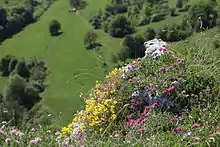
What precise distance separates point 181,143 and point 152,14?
97101 mm

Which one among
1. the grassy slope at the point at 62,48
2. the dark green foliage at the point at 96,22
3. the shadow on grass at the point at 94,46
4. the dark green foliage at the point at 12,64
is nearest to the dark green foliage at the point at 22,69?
the dark green foliage at the point at 12,64

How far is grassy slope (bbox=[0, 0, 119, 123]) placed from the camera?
65.5 metres

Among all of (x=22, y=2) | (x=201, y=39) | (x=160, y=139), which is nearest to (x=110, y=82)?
(x=201, y=39)

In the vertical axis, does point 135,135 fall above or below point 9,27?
above

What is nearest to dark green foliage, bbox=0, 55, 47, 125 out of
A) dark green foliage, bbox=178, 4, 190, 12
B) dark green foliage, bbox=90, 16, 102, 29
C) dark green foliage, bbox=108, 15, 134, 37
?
dark green foliage, bbox=108, 15, 134, 37

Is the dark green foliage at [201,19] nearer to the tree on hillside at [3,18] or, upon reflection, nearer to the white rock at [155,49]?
the white rock at [155,49]

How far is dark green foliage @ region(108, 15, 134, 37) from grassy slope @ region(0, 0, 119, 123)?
2.10 meters

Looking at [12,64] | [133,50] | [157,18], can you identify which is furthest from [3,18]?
[133,50]

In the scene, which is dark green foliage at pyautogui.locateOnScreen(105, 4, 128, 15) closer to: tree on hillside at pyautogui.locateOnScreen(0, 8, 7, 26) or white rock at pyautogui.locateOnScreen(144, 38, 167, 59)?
tree on hillside at pyautogui.locateOnScreen(0, 8, 7, 26)

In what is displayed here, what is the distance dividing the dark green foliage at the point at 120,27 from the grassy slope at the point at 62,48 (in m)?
2.10

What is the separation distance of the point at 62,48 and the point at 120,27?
652 inches

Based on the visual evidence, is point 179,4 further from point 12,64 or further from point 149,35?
point 12,64

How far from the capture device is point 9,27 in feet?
351

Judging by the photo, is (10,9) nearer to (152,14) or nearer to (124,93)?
(152,14)
